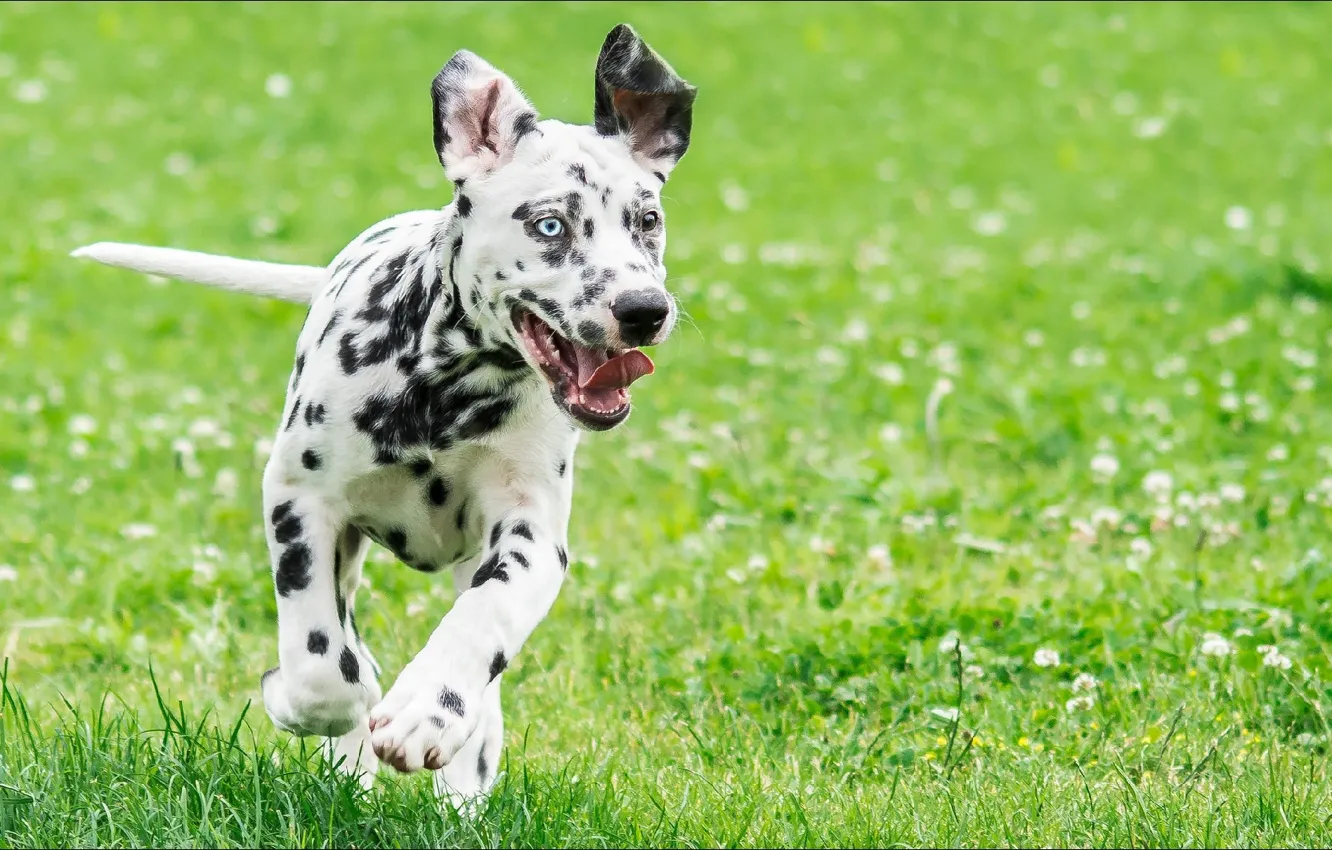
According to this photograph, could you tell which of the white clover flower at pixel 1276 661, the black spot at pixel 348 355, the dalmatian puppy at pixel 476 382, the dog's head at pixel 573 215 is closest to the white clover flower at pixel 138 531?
the dalmatian puppy at pixel 476 382

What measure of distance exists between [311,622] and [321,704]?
186 millimetres

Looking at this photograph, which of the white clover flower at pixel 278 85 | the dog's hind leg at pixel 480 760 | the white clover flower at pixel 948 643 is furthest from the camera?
the white clover flower at pixel 278 85

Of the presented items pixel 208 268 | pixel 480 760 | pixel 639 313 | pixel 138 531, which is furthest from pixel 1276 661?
pixel 138 531

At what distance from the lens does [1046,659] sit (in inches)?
194

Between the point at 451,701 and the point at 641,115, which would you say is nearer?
the point at 451,701

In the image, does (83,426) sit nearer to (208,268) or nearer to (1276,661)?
(208,268)

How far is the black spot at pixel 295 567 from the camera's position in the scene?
13.3 feet

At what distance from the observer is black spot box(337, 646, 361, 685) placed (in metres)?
3.98

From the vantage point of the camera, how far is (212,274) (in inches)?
193

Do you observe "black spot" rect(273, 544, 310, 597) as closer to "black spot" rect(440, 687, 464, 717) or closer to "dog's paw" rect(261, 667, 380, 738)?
"dog's paw" rect(261, 667, 380, 738)

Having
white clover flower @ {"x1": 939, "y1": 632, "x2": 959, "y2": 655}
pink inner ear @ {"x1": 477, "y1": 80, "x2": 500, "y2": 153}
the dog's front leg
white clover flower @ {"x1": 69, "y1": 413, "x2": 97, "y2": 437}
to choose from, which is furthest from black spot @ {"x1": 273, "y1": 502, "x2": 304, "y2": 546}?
white clover flower @ {"x1": 69, "y1": 413, "x2": 97, "y2": 437}

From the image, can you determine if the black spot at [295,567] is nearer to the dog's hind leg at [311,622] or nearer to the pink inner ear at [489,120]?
the dog's hind leg at [311,622]

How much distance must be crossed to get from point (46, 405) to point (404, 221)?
415 centimetres

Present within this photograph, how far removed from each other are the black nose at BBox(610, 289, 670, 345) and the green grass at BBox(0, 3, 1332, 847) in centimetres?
102
